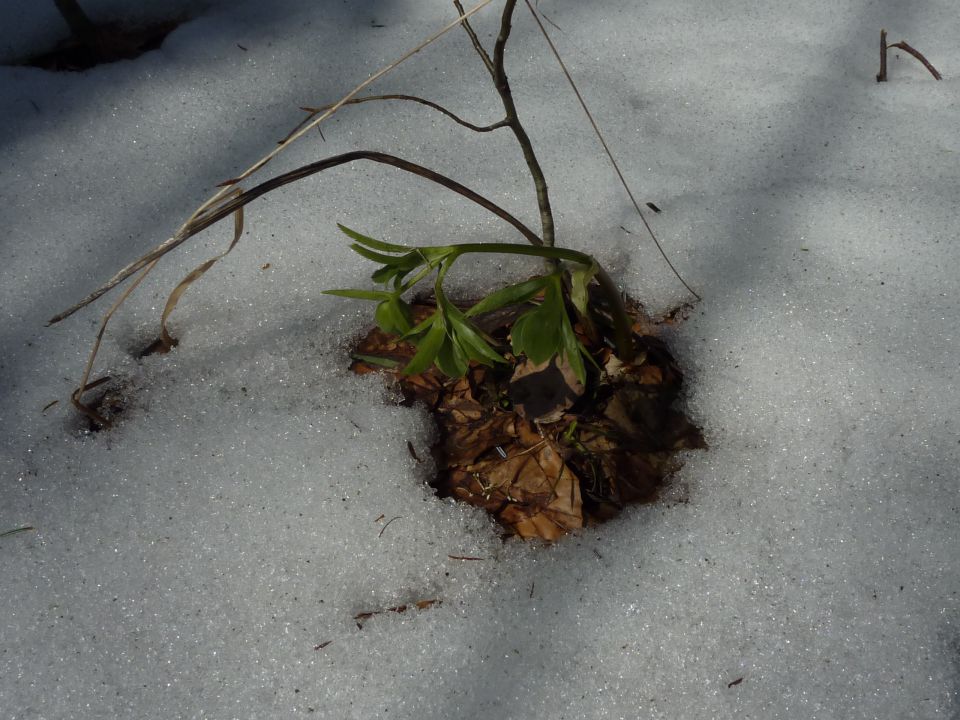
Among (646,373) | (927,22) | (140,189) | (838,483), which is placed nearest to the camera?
(838,483)

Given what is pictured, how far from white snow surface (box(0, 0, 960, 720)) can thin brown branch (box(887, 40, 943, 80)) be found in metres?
0.03

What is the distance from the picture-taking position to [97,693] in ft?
3.16

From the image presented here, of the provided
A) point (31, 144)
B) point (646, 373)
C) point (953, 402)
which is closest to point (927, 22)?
point (953, 402)

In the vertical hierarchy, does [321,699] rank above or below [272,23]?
below

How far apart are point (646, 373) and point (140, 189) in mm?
1000

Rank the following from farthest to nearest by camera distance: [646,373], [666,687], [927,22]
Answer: [927,22] < [646,373] < [666,687]

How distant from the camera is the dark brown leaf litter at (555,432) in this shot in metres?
1.11

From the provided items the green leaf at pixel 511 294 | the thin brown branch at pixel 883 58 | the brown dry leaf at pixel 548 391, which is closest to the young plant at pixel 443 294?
the green leaf at pixel 511 294

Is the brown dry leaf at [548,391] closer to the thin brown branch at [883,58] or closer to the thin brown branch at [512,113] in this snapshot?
the thin brown branch at [512,113]

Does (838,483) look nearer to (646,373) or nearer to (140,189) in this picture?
(646,373)

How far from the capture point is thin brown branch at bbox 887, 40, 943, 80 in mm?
1451

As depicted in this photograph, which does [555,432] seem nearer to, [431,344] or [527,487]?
[527,487]

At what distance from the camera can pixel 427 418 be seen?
1.17 meters

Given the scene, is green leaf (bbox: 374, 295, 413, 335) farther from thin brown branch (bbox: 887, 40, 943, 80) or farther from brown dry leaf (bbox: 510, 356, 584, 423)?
thin brown branch (bbox: 887, 40, 943, 80)
